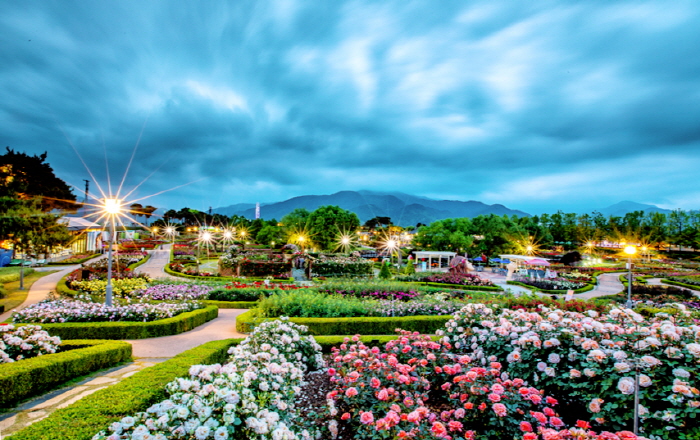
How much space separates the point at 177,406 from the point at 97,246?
50.2 meters

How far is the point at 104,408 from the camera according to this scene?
338 centimetres

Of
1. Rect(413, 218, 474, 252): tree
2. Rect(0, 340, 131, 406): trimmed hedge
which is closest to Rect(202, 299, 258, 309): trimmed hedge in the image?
Rect(0, 340, 131, 406): trimmed hedge

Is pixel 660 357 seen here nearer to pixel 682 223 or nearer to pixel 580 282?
pixel 580 282

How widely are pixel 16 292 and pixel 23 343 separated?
41.9 ft

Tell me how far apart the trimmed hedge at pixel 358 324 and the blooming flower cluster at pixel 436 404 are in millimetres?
3834

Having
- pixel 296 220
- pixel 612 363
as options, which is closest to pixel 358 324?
pixel 612 363

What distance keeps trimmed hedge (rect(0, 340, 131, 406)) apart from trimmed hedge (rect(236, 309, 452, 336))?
2.88 meters

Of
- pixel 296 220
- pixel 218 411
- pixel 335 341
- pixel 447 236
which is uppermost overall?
pixel 296 220

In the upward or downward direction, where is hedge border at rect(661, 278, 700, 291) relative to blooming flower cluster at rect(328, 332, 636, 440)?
downward

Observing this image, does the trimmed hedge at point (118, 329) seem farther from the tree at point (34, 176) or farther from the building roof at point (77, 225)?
the building roof at point (77, 225)

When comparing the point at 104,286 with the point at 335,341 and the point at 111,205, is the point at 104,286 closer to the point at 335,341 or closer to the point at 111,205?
the point at 111,205

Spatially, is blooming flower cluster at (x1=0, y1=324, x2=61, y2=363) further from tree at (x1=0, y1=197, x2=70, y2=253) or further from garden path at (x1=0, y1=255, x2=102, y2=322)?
tree at (x1=0, y1=197, x2=70, y2=253)

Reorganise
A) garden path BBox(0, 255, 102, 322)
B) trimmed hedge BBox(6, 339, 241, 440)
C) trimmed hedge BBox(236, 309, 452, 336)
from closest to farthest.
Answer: trimmed hedge BBox(6, 339, 241, 440) → trimmed hedge BBox(236, 309, 452, 336) → garden path BBox(0, 255, 102, 322)

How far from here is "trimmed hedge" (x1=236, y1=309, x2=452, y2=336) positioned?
867 cm
